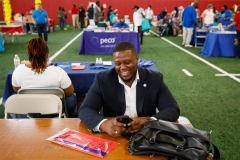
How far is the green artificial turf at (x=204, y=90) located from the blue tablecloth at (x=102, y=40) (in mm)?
488

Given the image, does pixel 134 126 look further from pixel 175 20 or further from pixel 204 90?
pixel 175 20

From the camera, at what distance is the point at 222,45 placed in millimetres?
8367

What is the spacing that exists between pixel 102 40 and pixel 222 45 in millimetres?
3995

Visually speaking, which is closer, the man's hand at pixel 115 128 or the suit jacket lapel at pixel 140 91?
the man's hand at pixel 115 128

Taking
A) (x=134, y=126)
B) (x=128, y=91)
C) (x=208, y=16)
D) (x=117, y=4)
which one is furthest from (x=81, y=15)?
(x=134, y=126)

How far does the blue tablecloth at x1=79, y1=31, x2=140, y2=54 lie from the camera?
8789 millimetres

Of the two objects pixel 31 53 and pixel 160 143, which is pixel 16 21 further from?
pixel 160 143

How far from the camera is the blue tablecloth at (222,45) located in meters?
8.22

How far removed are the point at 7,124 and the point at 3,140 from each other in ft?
0.83

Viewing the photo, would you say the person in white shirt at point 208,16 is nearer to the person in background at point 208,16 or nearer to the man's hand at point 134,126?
the person in background at point 208,16

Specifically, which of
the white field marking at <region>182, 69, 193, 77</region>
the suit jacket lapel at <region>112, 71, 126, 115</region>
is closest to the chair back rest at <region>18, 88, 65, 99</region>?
the suit jacket lapel at <region>112, 71, 126, 115</region>

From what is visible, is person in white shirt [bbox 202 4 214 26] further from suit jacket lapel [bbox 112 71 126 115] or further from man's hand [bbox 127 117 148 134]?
man's hand [bbox 127 117 148 134]

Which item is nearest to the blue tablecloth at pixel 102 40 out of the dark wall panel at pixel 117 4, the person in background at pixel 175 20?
the person in background at pixel 175 20

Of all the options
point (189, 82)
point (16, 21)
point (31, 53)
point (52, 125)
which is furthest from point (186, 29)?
point (16, 21)
